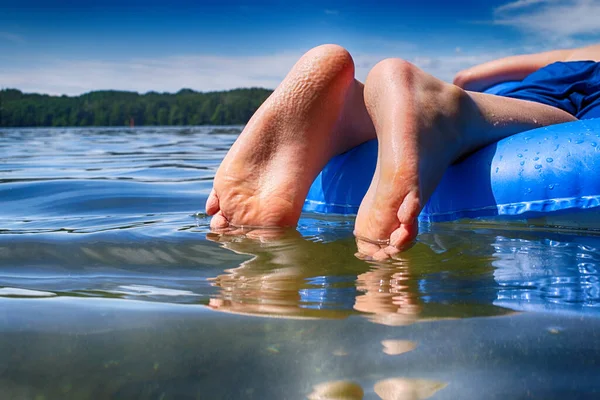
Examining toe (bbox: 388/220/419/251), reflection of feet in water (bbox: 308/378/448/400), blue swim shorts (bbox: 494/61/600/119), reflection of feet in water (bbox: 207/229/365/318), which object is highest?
blue swim shorts (bbox: 494/61/600/119)

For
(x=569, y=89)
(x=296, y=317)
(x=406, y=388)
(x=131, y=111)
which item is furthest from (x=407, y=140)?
(x=131, y=111)

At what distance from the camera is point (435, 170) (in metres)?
1.50

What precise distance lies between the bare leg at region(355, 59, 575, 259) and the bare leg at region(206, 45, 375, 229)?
15cm

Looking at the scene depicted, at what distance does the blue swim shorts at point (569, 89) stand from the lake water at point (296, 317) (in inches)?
29.9

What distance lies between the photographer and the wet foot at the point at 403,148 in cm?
136

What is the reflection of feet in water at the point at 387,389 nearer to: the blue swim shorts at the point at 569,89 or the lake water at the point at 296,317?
the lake water at the point at 296,317

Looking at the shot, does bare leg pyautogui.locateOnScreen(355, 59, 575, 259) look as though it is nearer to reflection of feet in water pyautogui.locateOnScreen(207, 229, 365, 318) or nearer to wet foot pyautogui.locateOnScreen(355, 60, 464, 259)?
wet foot pyautogui.locateOnScreen(355, 60, 464, 259)

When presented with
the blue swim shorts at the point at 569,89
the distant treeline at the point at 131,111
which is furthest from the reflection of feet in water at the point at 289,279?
the distant treeline at the point at 131,111

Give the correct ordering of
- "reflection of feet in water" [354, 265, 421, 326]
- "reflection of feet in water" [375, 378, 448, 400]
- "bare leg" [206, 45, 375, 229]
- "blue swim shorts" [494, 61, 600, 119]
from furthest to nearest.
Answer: "blue swim shorts" [494, 61, 600, 119], "bare leg" [206, 45, 375, 229], "reflection of feet in water" [354, 265, 421, 326], "reflection of feet in water" [375, 378, 448, 400]

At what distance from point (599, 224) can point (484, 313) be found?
3.23 feet

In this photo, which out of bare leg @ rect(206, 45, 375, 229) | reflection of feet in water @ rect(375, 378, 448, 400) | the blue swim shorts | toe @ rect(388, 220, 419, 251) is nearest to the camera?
reflection of feet in water @ rect(375, 378, 448, 400)

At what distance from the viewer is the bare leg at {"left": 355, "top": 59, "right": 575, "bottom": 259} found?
1360 mm

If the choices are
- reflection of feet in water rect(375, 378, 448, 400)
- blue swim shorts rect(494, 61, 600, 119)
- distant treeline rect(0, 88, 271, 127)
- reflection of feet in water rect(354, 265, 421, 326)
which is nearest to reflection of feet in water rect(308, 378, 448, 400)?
reflection of feet in water rect(375, 378, 448, 400)

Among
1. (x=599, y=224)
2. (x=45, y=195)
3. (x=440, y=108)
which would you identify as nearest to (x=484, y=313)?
(x=440, y=108)
